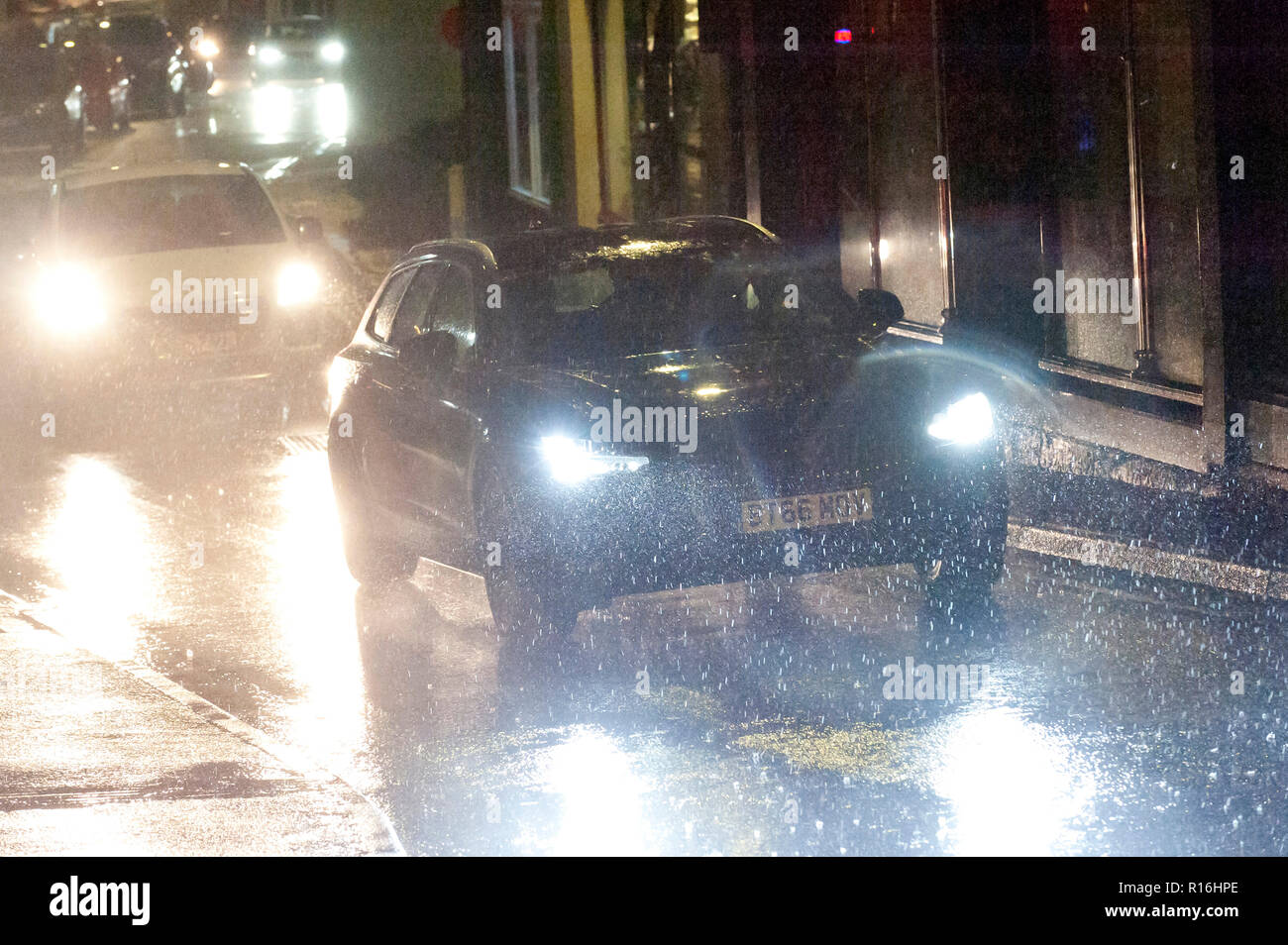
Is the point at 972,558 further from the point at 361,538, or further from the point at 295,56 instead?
the point at 295,56

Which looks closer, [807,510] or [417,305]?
[807,510]

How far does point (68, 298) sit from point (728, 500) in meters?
9.14

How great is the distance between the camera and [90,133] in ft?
137

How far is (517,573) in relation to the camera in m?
8.15

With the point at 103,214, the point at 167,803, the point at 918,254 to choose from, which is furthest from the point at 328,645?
the point at 103,214

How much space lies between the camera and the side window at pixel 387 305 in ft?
33.0

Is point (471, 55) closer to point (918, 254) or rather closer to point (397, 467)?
point (918, 254)

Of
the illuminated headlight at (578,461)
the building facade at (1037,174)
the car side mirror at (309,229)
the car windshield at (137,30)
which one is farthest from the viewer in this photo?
the car windshield at (137,30)

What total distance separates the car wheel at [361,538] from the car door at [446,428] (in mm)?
579

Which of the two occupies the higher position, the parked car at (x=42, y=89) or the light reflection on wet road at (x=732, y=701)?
the parked car at (x=42, y=89)

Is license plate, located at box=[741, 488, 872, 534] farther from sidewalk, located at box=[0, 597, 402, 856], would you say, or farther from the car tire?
sidewalk, located at box=[0, 597, 402, 856]

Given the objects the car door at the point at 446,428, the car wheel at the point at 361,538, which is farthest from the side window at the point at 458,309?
the car wheel at the point at 361,538

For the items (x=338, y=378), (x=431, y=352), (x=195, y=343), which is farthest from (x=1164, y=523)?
(x=195, y=343)

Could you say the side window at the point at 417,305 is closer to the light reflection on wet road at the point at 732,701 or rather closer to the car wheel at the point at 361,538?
the car wheel at the point at 361,538
